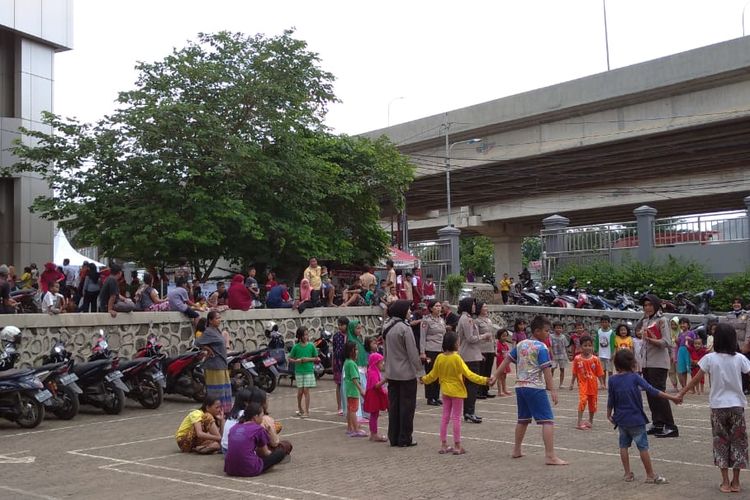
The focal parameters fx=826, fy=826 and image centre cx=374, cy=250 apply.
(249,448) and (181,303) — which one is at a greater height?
(181,303)

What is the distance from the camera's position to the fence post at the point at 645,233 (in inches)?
1060

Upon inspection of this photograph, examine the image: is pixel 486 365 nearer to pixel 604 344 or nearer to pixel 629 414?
pixel 604 344

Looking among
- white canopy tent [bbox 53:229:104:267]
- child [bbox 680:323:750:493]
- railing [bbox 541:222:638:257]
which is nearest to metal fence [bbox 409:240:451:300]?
railing [bbox 541:222:638:257]

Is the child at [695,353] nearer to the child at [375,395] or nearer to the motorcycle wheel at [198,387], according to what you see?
the child at [375,395]

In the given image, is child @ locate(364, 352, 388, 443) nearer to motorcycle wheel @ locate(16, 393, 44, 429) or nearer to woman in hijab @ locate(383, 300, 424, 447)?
woman in hijab @ locate(383, 300, 424, 447)

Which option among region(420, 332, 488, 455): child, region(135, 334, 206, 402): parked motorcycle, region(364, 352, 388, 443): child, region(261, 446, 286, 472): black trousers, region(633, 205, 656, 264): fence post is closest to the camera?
region(261, 446, 286, 472): black trousers

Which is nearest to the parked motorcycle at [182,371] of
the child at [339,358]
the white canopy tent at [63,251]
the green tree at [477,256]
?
the child at [339,358]

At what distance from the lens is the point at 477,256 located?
91.1 meters

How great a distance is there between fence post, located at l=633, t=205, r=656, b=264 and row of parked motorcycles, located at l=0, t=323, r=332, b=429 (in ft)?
48.7

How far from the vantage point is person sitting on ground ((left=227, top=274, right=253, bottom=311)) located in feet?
59.3

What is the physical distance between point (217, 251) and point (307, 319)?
147 inches

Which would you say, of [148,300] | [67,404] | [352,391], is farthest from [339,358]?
[148,300]

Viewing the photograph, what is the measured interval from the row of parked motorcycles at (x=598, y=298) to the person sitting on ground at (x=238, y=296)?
1094 cm

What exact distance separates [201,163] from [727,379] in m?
15.6
